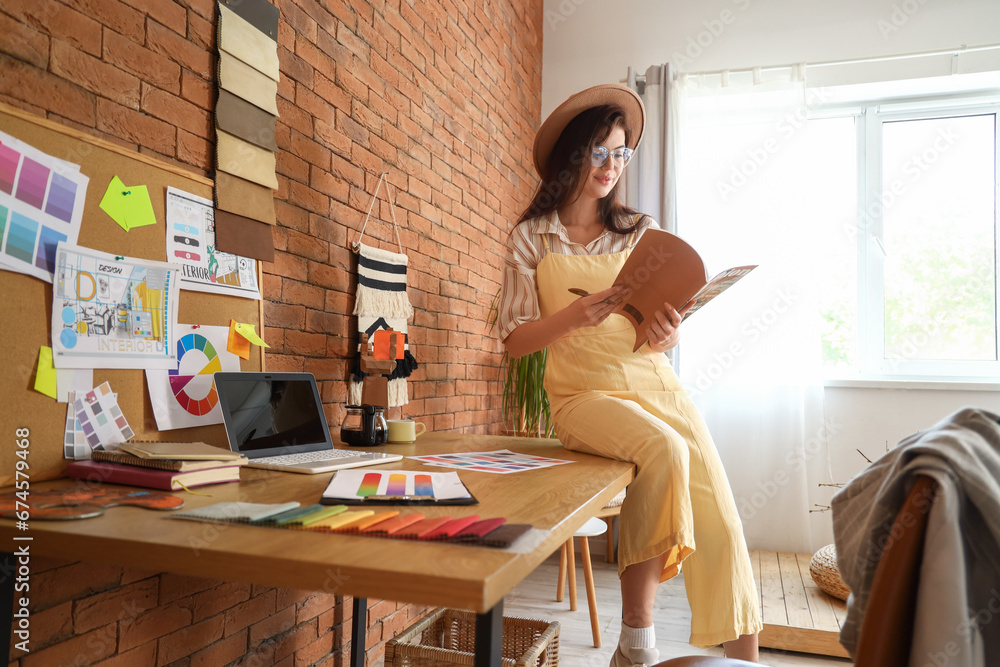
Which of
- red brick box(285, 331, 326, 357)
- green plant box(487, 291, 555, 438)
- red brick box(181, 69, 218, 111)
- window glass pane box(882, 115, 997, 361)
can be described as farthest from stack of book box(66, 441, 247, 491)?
window glass pane box(882, 115, 997, 361)

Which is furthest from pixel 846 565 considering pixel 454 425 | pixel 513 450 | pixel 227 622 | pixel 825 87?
pixel 825 87

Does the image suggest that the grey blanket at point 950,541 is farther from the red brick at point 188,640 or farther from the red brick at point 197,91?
the red brick at point 197,91

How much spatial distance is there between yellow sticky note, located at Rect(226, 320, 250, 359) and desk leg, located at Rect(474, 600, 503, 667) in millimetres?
924

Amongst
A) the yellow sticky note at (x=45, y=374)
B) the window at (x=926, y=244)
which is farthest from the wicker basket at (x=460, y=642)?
the window at (x=926, y=244)

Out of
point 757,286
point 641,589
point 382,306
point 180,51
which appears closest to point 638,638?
point 641,589

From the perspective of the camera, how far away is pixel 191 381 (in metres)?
1.39

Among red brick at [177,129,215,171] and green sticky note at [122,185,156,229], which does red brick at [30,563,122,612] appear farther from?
red brick at [177,129,215,171]

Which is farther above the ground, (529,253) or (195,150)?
(195,150)

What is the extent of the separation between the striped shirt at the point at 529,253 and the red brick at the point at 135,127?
0.91 meters

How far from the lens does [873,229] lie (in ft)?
12.0

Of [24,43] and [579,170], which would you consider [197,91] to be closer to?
[24,43]

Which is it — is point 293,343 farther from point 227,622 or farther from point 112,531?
point 112,531

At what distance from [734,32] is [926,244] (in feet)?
5.03

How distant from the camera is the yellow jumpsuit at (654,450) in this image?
1428mm
